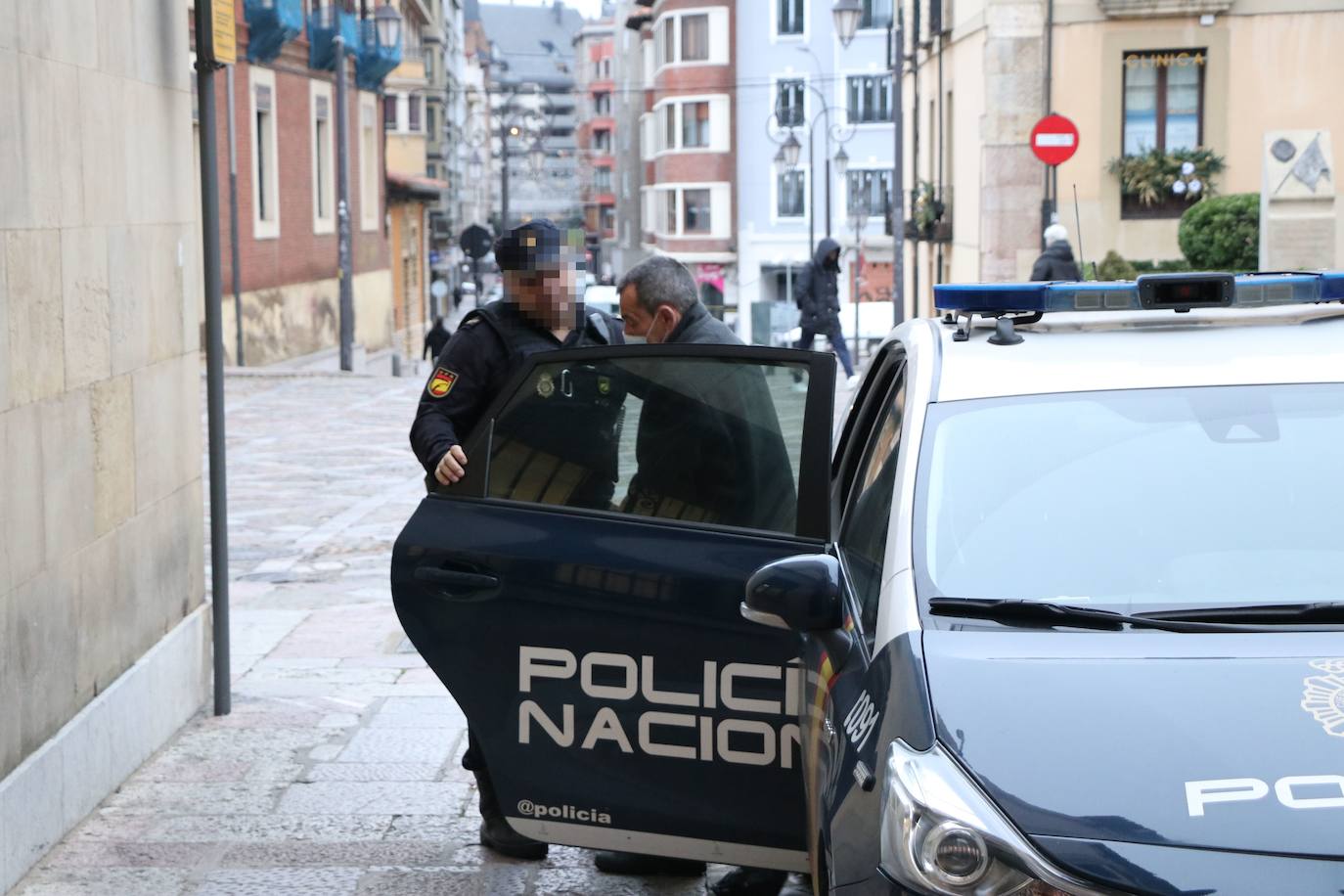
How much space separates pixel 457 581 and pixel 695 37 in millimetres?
65621

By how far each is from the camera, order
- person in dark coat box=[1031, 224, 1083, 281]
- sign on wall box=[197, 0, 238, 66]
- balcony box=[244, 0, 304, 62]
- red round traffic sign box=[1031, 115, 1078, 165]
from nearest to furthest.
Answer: sign on wall box=[197, 0, 238, 66]
person in dark coat box=[1031, 224, 1083, 281]
red round traffic sign box=[1031, 115, 1078, 165]
balcony box=[244, 0, 304, 62]

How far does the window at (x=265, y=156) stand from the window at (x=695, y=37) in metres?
35.6

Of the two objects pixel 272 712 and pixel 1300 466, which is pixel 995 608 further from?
pixel 272 712

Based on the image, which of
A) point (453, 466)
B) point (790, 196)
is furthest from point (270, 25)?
point (790, 196)

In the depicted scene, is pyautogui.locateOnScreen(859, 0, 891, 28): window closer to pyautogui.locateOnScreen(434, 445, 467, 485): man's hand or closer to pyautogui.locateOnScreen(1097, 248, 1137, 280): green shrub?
pyautogui.locateOnScreen(1097, 248, 1137, 280): green shrub

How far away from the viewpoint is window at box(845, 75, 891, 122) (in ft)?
219

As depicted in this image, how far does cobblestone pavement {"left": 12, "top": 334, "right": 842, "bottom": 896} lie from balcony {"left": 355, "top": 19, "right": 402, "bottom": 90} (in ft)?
110

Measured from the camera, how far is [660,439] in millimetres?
4699

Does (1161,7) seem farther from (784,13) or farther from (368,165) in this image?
(784,13)

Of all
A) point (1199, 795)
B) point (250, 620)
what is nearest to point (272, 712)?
point (250, 620)

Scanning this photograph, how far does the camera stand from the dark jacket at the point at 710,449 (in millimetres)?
4578

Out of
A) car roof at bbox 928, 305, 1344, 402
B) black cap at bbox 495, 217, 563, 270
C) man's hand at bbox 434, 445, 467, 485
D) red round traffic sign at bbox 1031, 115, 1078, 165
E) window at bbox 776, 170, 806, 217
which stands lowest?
man's hand at bbox 434, 445, 467, 485

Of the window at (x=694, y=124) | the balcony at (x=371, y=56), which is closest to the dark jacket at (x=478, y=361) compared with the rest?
the balcony at (x=371, y=56)

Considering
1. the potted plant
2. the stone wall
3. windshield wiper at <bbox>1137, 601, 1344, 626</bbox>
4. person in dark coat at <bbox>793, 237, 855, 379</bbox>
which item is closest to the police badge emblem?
windshield wiper at <bbox>1137, 601, 1344, 626</bbox>
